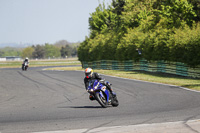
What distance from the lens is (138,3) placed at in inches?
2083

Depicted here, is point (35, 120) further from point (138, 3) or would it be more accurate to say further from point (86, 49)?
point (86, 49)

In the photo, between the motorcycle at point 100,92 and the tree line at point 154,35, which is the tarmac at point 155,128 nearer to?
the motorcycle at point 100,92

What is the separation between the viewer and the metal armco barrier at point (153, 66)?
2898cm

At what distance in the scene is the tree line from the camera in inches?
1161

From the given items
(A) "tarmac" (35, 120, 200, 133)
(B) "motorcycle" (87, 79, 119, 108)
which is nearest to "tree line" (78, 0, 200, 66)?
(B) "motorcycle" (87, 79, 119, 108)

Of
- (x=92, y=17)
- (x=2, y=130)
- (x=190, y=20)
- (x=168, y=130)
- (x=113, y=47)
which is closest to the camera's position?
(x=168, y=130)

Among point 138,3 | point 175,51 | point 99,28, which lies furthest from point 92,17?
point 175,51

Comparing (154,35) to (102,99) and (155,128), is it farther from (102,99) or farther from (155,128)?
(155,128)

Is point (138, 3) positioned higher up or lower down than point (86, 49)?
higher up

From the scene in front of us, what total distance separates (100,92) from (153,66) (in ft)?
87.0

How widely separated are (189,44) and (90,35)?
43.5 m

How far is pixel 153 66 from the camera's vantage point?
3781cm

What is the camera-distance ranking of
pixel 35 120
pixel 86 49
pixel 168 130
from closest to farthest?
pixel 168 130, pixel 35 120, pixel 86 49

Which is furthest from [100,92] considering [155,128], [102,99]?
[155,128]
